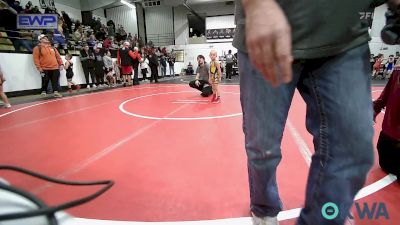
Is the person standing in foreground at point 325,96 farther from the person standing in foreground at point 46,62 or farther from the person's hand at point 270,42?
the person standing in foreground at point 46,62

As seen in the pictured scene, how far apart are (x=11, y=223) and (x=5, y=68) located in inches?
360

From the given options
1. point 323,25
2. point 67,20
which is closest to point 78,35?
point 67,20

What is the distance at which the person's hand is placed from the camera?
0.64m

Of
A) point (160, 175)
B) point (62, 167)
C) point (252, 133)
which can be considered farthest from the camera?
point (62, 167)

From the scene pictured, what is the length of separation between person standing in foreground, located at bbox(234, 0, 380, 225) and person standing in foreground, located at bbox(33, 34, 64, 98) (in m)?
7.60

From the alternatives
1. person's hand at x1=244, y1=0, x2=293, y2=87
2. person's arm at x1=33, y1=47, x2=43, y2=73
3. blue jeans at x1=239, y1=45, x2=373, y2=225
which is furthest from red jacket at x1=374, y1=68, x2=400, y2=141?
person's arm at x1=33, y1=47, x2=43, y2=73

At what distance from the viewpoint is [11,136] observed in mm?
3270

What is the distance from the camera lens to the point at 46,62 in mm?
7414

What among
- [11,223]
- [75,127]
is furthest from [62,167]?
[11,223]

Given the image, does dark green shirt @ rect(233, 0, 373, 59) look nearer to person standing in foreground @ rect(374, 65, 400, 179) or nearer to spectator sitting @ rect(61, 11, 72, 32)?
person standing in foreground @ rect(374, 65, 400, 179)

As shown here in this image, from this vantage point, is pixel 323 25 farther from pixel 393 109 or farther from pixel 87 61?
pixel 87 61

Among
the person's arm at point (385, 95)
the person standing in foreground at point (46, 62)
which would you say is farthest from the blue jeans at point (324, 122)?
the person standing in foreground at point (46, 62)

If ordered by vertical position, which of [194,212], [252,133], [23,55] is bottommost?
[194,212]

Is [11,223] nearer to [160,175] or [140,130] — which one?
[160,175]
